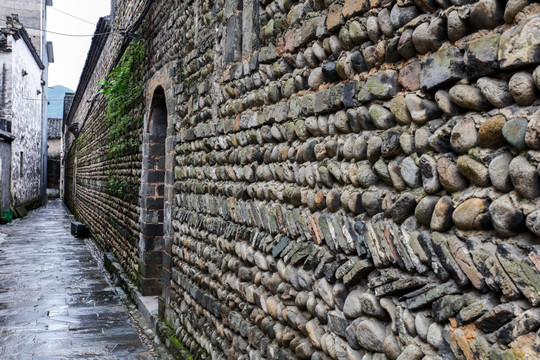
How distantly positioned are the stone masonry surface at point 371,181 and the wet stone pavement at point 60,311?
1459 millimetres

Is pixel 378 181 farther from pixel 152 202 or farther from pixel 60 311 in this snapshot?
pixel 60 311

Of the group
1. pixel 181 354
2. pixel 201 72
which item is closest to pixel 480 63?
pixel 201 72

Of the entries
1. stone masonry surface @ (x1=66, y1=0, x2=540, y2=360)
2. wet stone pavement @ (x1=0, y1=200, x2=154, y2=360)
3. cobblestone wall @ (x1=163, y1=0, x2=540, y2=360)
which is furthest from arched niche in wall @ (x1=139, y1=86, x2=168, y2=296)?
cobblestone wall @ (x1=163, y1=0, x2=540, y2=360)

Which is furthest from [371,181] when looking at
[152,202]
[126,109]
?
[126,109]

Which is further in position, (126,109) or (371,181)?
(126,109)

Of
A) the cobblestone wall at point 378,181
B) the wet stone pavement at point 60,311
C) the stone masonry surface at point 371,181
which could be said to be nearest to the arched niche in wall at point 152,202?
the wet stone pavement at point 60,311

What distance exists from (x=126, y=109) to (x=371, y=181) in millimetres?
6176

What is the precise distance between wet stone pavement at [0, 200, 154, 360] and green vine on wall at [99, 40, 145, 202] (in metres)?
1.44

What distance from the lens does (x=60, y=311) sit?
5574mm

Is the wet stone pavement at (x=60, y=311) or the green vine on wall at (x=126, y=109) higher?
the green vine on wall at (x=126, y=109)

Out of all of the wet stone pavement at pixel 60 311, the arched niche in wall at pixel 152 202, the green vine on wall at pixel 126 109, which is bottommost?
the wet stone pavement at pixel 60 311

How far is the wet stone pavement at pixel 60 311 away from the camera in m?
4.34

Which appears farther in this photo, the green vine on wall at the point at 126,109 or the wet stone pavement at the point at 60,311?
the green vine on wall at the point at 126,109

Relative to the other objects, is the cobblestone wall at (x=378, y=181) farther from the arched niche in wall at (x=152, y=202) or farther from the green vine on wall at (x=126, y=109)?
the green vine on wall at (x=126, y=109)
